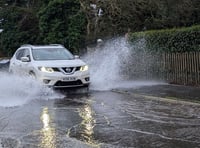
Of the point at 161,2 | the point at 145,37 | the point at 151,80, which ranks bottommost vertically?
the point at 151,80

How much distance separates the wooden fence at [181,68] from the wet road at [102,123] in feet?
9.78

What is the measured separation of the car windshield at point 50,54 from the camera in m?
17.6

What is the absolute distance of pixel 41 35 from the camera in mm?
37031

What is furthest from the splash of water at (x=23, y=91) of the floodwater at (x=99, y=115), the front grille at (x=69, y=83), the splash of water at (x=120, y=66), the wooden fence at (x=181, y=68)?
the wooden fence at (x=181, y=68)

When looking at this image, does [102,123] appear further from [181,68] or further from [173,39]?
[173,39]

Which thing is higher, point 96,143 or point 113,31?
point 113,31

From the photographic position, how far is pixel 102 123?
33.7 feet

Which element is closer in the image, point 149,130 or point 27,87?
point 149,130

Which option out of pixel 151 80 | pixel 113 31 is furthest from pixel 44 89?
pixel 113 31

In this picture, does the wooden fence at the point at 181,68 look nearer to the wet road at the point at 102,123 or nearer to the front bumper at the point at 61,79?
the wet road at the point at 102,123

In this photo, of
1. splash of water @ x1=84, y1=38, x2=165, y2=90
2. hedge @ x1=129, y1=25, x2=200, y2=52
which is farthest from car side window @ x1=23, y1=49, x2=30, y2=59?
hedge @ x1=129, y1=25, x2=200, y2=52

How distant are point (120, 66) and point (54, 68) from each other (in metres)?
5.79

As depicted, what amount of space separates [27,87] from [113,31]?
12.5 metres

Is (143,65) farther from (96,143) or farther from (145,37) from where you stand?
(96,143)
